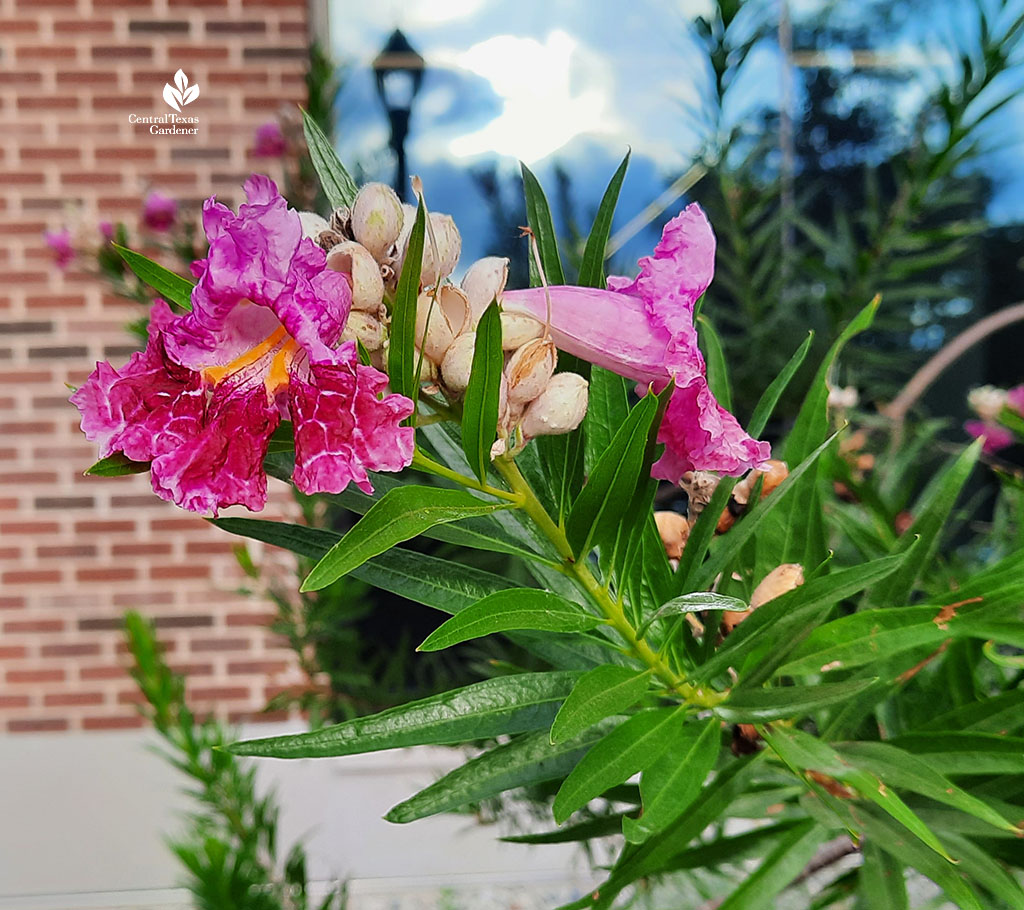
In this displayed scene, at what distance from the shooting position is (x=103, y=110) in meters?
1.90

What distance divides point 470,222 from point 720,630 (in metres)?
1.79

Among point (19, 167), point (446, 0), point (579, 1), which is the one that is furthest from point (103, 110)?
point (579, 1)

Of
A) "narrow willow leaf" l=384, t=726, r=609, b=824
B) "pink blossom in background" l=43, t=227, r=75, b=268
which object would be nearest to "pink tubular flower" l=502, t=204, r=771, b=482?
"narrow willow leaf" l=384, t=726, r=609, b=824

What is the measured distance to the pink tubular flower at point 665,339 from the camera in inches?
9.5

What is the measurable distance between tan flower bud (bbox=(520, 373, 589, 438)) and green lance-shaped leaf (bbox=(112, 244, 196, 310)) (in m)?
0.10

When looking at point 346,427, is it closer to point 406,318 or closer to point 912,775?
point 406,318

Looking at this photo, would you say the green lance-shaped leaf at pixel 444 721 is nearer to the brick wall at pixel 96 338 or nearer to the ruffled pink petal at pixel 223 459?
the ruffled pink petal at pixel 223 459

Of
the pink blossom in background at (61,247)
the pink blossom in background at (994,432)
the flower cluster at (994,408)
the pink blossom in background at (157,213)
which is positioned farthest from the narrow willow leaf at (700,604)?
the pink blossom in background at (61,247)

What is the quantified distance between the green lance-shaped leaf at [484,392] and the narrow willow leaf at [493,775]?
0.10m

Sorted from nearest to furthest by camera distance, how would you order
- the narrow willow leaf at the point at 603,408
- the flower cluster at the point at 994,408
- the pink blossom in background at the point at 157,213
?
the narrow willow leaf at the point at 603,408 < the flower cluster at the point at 994,408 < the pink blossom in background at the point at 157,213

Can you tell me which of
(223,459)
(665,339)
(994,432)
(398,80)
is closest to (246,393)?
(223,459)

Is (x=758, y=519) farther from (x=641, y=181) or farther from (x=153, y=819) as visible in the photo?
(x=153, y=819)

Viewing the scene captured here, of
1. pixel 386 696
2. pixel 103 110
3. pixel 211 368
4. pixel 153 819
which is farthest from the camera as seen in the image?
pixel 153 819

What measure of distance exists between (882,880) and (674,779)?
0.15 m
